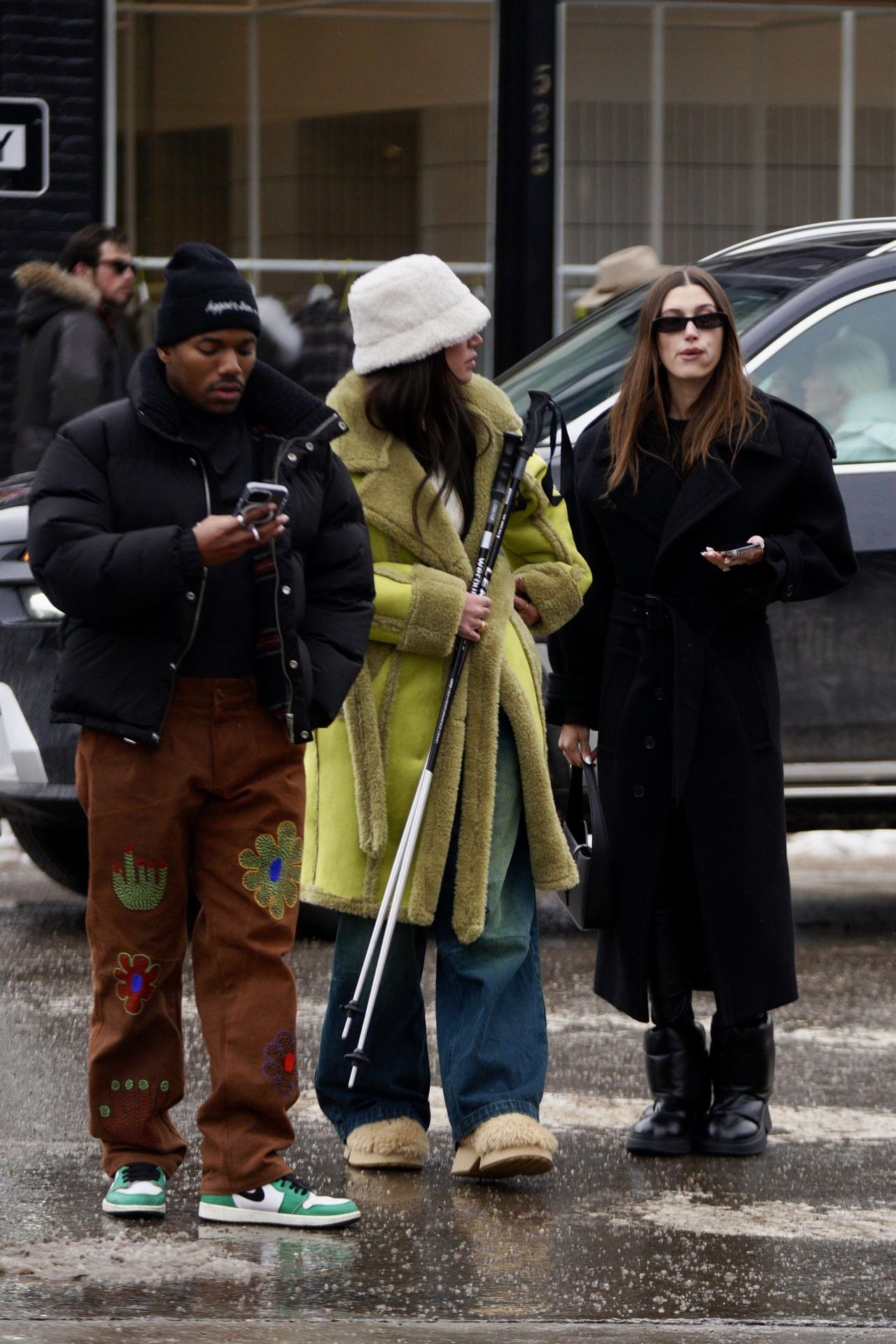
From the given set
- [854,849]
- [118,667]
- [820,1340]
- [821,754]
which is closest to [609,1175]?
[820,1340]

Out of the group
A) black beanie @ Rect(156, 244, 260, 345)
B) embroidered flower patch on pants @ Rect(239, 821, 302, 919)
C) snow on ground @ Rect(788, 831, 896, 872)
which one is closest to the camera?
black beanie @ Rect(156, 244, 260, 345)

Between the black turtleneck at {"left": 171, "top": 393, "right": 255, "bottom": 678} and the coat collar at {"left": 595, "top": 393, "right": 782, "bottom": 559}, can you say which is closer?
the black turtleneck at {"left": 171, "top": 393, "right": 255, "bottom": 678}

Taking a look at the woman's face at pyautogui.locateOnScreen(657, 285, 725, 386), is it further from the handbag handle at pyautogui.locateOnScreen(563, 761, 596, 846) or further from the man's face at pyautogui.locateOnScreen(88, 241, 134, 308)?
the man's face at pyautogui.locateOnScreen(88, 241, 134, 308)

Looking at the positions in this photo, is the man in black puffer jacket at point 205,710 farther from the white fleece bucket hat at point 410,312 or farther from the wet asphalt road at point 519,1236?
the white fleece bucket hat at point 410,312

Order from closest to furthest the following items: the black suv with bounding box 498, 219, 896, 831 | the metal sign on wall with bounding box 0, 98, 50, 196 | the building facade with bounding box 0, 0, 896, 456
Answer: the black suv with bounding box 498, 219, 896, 831, the metal sign on wall with bounding box 0, 98, 50, 196, the building facade with bounding box 0, 0, 896, 456

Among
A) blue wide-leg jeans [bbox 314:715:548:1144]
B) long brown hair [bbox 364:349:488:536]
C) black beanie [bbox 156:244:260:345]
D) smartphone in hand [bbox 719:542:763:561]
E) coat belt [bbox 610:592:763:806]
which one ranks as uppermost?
black beanie [bbox 156:244:260:345]

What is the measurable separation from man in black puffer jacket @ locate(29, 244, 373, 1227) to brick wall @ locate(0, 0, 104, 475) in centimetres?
860

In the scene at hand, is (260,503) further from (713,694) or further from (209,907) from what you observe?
(713,694)

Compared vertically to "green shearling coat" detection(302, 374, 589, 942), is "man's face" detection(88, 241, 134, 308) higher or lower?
higher

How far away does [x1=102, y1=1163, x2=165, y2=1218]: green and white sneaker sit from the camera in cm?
457

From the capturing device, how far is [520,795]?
16.7 feet

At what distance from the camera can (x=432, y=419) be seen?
4984 millimetres

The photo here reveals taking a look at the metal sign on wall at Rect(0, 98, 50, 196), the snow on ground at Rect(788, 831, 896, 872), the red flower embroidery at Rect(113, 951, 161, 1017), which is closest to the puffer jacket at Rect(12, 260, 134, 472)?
the metal sign on wall at Rect(0, 98, 50, 196)

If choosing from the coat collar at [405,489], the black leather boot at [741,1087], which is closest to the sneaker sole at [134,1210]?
the black leather boot at [741,1087]
